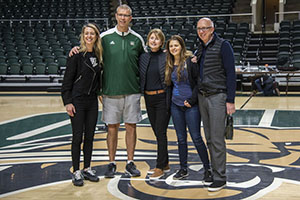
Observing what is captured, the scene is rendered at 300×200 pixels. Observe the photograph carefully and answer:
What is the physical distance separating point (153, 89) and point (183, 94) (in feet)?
1.02

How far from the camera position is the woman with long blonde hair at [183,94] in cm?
360

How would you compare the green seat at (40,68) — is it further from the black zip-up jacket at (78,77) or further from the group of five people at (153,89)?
the black zip-up jacket at (78,77)

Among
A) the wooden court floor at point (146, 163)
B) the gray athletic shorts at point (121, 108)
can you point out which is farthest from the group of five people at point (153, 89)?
the wooden court floor at point (146, 163)

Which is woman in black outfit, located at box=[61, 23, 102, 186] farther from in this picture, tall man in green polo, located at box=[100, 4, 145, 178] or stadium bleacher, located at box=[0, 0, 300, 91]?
stadium bleacher, located at box=[0, 0, 300, 91]

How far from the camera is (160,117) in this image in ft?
12.5

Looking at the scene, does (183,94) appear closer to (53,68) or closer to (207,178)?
(207,178)

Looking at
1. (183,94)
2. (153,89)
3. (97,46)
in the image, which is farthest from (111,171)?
(97,46)

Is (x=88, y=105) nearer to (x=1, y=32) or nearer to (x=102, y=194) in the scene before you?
(x=102, y=194)

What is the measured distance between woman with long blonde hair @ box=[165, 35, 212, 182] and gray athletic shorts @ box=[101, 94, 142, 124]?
0.39m

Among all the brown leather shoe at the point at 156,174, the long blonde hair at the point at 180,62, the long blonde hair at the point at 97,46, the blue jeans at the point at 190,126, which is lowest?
the brown leather shoe at the point at 156,174

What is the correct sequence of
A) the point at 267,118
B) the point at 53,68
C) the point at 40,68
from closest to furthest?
1. the point at 267,118
2. the point at 53,68
3. the point at 40,68

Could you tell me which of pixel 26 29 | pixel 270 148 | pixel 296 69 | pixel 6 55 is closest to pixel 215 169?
pixel 270 148

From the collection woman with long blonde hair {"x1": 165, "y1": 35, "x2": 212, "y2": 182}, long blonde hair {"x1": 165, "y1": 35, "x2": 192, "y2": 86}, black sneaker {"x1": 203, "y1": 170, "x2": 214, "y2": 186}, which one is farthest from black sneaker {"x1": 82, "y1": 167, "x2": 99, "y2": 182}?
long blonde hair {"x1": 165, "y1": 35, "x2": 192, "y2": 86}

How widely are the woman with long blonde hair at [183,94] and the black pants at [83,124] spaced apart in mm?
742
